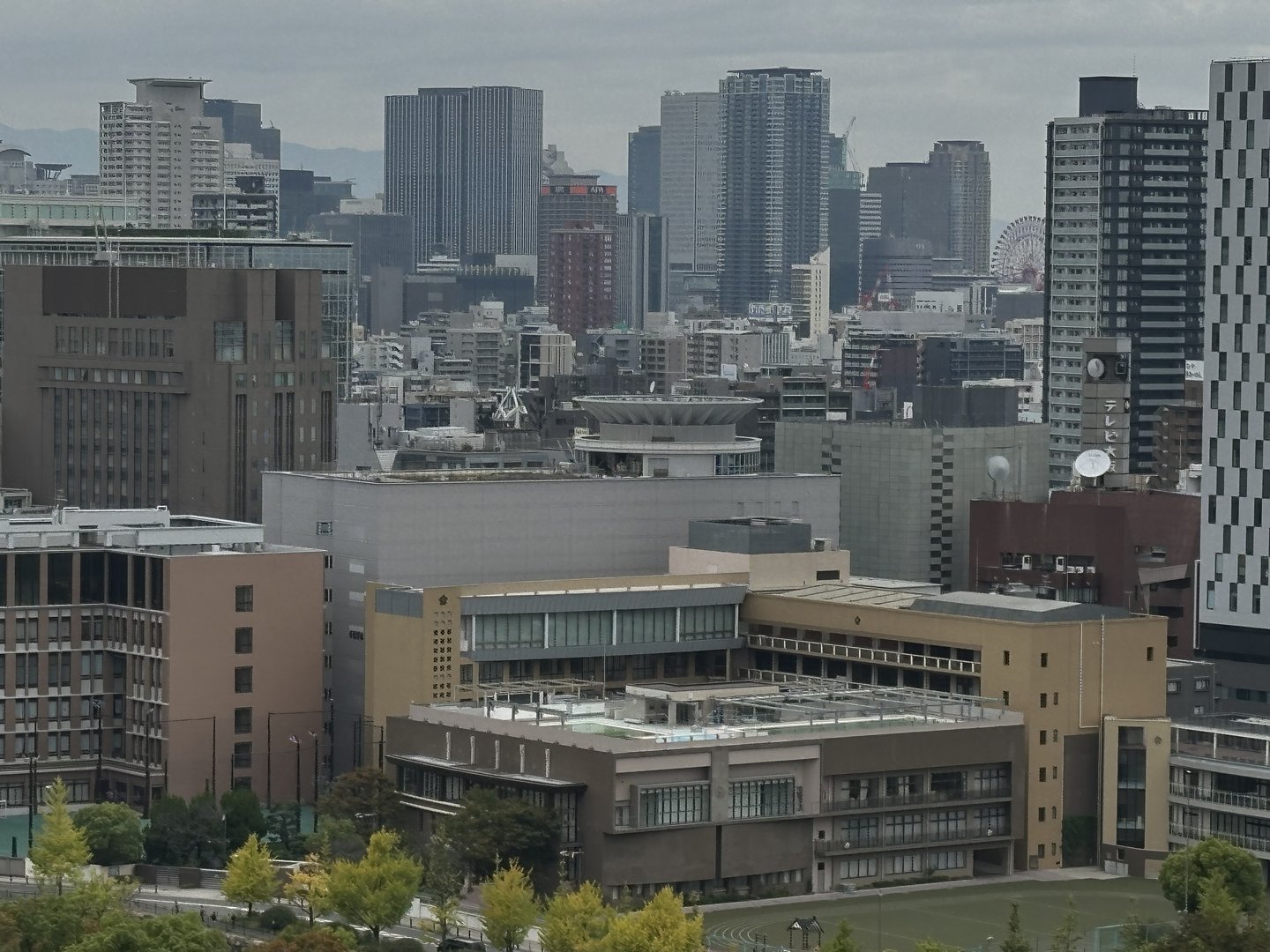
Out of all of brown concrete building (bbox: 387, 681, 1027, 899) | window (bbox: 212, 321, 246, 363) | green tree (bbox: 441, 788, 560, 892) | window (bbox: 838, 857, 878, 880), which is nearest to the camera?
green tree (bbox: 441, 788, 560, 892)

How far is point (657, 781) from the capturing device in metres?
116

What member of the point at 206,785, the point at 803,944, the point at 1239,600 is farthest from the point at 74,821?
the point at 1239,600

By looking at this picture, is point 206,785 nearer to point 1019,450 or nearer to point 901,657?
point 901,657

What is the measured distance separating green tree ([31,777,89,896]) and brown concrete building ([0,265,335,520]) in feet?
221

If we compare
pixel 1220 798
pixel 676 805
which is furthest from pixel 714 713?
pixel 1220 798

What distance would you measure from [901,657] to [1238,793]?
16351 mm

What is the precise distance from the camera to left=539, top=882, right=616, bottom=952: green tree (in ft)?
327

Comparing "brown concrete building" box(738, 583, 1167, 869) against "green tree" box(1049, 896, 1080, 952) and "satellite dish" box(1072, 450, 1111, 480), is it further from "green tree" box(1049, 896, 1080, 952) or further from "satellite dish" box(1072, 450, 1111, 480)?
"satellite dish" box(1072, 450, 1111, 480)

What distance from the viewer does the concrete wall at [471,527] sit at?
5640 inches

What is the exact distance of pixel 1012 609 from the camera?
423ft

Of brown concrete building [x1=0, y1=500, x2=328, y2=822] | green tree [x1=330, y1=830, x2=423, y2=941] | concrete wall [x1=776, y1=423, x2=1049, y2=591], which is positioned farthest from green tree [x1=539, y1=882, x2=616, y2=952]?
concrete wall [x1=776, y1=423, x2=1049, y2=591]

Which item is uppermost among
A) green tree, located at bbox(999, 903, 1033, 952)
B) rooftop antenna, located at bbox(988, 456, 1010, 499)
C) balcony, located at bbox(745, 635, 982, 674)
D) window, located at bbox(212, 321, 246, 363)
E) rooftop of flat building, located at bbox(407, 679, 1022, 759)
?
window, located at bbox(212, 321, 246, 363)

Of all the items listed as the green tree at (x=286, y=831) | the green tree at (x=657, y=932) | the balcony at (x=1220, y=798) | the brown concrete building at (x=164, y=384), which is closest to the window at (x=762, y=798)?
the balcony at (x=1220, y=798)

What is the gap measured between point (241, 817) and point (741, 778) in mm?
21815
